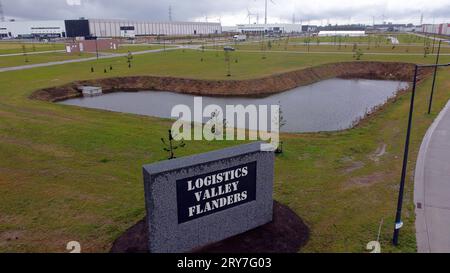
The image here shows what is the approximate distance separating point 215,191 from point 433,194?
1000 centimetres

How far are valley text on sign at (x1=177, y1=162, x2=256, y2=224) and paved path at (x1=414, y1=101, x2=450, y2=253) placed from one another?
5918 mm

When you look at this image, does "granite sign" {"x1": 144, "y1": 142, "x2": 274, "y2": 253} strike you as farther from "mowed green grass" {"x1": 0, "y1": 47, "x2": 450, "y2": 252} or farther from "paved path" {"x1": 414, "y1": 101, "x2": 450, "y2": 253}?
"paved path" {"x1": 414, "y1": 101, "x2": 450, "y2": 253}

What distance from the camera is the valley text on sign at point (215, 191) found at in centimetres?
1040

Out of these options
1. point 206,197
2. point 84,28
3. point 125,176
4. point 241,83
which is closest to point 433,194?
point 206,197

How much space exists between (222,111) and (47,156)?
66.4 ft

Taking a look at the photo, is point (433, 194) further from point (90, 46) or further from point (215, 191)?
point (90, 46)

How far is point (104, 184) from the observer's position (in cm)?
1611

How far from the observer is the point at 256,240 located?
11.5 meters

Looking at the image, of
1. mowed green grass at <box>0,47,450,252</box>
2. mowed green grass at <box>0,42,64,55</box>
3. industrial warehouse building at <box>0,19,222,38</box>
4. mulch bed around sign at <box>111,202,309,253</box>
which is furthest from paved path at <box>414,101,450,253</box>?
industrial warehouse building at <box>0,19,222,38</box>

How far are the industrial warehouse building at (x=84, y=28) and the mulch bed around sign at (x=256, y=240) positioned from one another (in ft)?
530

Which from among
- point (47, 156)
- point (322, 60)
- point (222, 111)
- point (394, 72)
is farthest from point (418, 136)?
point (322, 60)

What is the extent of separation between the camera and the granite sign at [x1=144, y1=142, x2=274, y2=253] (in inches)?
395

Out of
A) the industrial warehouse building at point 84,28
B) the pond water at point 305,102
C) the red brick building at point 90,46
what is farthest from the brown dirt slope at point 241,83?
the industrial warehouse building at point 84,28
